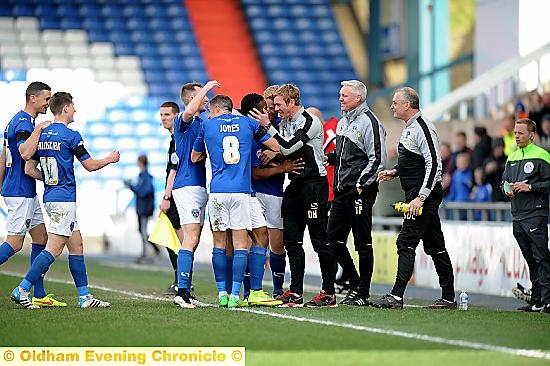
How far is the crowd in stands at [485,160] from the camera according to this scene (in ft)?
57.9

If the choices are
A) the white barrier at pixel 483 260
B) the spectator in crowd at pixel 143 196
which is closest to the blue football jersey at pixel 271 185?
the white barrier at pixel 483 260

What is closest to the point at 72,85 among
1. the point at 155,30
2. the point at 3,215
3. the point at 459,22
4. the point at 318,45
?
the point at 155,30

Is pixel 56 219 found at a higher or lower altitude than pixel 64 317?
higher

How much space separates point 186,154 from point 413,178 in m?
2.24

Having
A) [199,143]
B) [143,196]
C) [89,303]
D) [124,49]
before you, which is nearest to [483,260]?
[199,143]

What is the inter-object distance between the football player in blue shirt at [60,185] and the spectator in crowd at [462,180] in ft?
28.1

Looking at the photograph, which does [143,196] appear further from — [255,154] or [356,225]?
[255,154]

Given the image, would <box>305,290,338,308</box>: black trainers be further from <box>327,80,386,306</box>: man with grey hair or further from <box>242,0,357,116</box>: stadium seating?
<box>242,0,357,116</box>: stadium seating

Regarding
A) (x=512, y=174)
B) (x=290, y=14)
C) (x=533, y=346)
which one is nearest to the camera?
(x=533, y=346)

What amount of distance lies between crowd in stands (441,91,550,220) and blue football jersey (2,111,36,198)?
7.84 meters

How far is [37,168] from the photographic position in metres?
11.6

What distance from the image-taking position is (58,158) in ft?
36.5

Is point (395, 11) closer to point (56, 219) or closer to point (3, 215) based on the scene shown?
point (3, 215)

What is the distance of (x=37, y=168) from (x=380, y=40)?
79.2 ft
